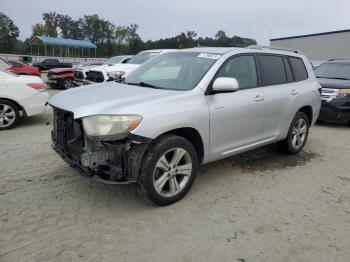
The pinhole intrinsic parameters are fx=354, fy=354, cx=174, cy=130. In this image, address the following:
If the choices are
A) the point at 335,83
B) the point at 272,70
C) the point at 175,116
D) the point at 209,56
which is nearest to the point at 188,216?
the point at 175,116

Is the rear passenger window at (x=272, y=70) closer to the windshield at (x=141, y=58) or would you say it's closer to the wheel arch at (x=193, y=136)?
the wheel arch at (x=193, y=136)

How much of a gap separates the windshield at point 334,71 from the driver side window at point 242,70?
5.52 meters

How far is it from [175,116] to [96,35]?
276 ft

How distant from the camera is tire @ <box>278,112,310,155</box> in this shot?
19.0 feet

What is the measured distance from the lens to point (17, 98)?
761 centimetres

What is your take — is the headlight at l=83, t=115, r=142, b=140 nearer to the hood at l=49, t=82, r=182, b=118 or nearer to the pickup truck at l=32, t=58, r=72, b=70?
the hood at l=49, t=82, r=182, b=118

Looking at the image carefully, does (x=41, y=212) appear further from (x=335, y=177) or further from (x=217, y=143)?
(x=335, y=177)

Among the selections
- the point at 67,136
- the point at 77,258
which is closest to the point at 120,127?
the point at 67,136

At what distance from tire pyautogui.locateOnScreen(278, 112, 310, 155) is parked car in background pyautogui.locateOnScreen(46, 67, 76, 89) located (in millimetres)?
12768

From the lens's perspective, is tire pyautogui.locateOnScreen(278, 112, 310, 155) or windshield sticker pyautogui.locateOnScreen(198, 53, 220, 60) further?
tire pyautogui.locateOnScreen(278, 112, 310, 155)

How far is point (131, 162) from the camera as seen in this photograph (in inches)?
141

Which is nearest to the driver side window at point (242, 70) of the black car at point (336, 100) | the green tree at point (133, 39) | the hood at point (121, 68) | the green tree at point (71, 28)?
the black car at point (336, 100)

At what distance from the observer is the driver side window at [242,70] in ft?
15.0

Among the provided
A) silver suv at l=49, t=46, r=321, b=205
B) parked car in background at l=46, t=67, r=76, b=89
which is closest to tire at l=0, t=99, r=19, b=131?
silver suv at l=49, t=46, r=321, b=205
